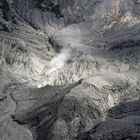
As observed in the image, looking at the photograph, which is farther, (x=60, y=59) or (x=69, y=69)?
(x=60, y=59)

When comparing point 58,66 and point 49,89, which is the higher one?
point 58,66

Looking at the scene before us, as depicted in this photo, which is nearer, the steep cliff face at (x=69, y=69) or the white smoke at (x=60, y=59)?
the steep cliff face at (x=69, y=69)

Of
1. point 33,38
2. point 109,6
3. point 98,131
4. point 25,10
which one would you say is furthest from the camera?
point 109,6

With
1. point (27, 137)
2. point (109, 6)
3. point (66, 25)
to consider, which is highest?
point (109, 6)

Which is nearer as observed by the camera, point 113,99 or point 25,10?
point 113,99

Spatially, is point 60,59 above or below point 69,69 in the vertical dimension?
above

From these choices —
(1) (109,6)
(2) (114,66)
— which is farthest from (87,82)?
(1) (109,6)

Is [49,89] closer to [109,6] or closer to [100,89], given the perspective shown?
[100,89]

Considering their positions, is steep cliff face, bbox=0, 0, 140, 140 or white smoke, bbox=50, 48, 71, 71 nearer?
steep cliff face, bbox=0, 0, 140, 140
